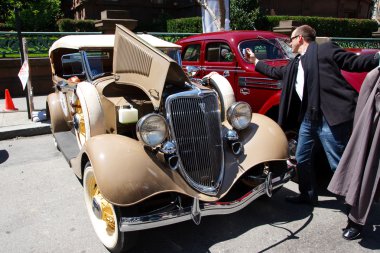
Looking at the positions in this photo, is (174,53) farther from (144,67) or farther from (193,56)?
(193,56)

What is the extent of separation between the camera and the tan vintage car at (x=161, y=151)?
2949 millimetres

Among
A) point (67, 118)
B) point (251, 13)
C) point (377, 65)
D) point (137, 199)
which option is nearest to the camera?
point (137, 199)

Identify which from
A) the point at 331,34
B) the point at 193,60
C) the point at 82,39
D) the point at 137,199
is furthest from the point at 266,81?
the point at 331,34

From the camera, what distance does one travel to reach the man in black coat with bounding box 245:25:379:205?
3475mm

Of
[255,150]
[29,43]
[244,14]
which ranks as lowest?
[255,150]

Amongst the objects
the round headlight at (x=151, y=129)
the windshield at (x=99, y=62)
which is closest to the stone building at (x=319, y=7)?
the windshield at (x=99, y=62)

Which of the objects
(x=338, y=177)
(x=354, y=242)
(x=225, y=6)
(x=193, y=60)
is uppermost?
(x=225, y=6)

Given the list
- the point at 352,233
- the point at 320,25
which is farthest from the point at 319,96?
the point at 320,25

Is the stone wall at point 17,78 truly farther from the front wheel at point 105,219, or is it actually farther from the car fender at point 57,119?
the front wheel at point 105,219

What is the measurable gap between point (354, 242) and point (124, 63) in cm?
302

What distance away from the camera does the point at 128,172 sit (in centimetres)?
293

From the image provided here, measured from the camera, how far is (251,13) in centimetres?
1808

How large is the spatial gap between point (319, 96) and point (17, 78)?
9.07 meters

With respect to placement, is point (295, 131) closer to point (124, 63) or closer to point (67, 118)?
point (124, 63)
